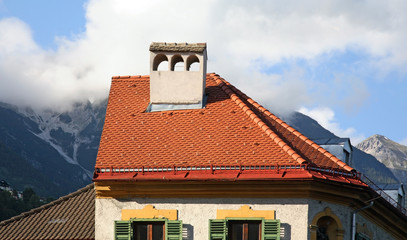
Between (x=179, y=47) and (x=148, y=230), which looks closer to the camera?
(x=148, y=230)

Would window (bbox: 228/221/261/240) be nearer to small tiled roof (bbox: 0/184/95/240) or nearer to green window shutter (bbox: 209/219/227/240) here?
green window shutter (bbox: 209/219/227/240)

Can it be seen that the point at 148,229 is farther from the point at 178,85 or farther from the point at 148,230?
the point at 178,85

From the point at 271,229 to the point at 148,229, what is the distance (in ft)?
14.5

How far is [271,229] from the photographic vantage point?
1197 inches

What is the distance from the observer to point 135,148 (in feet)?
108

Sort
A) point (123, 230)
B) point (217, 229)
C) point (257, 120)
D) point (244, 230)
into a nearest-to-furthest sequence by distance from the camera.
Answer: point (217, 229) → point (244, 230) → point (123, 230) → point (257, 120)

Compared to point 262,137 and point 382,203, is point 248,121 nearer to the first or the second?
point 262,137

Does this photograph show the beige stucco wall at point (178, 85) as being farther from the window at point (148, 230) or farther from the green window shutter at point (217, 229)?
the green window shutter at point (217, 229)

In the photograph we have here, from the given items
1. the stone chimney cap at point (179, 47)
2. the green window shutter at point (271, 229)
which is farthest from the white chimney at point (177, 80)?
the green window shutter at point (271, 229)

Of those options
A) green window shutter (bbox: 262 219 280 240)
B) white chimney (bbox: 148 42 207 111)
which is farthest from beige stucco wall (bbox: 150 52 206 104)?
green window shutter (bbox: 262 219 280 240)

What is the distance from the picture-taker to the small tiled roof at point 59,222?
117ft

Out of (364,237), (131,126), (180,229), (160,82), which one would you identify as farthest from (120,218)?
(364,237)

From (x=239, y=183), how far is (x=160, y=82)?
7211 mm

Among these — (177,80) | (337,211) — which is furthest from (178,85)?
(337,211)
